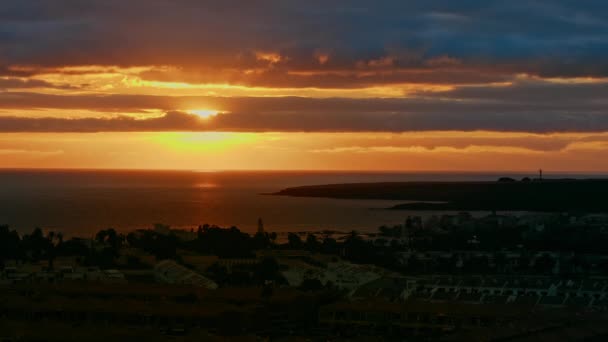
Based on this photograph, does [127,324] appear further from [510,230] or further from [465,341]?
[510,230]

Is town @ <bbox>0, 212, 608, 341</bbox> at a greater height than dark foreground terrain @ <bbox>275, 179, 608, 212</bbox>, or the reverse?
dark foreground terrain @ <bbox>275, 179, 608, 212</bbox>

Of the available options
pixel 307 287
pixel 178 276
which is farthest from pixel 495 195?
Answer: pixel 307 287

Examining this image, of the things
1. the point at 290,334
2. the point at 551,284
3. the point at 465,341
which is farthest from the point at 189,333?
the point at 551,284

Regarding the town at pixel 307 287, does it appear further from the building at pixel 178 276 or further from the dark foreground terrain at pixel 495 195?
the dark foreground terrain at pixel 495 195

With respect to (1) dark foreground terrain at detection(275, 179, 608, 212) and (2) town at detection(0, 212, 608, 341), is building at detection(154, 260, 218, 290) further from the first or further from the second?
(1) dark foreground terrain at detection(275, 179, 608, 212)

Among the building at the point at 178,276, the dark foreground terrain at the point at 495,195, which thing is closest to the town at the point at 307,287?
the building at the point at 178,276

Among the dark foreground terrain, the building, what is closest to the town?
the building

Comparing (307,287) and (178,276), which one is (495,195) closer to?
(178,276)
